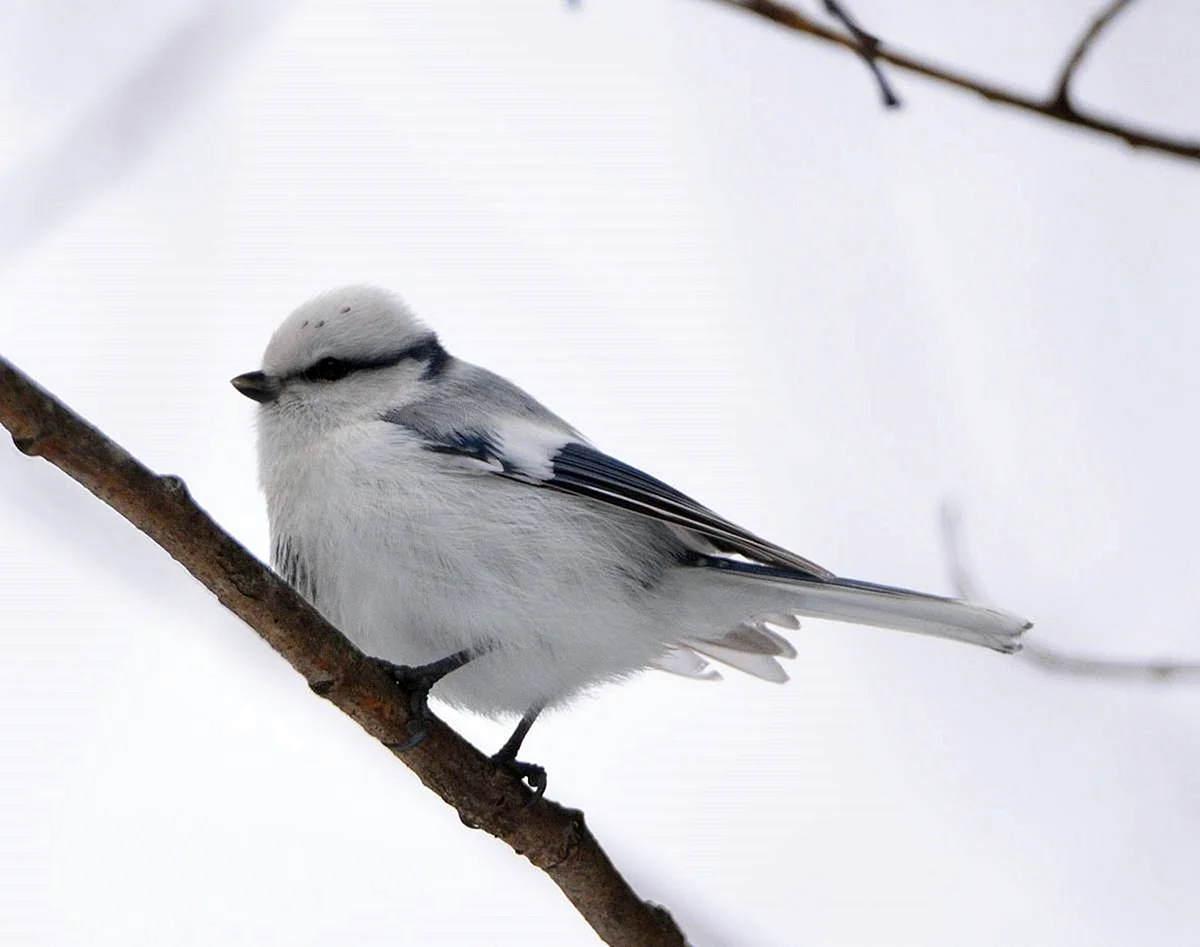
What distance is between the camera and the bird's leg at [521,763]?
2.49 metres

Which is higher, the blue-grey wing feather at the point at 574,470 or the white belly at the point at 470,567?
the blue-grey wing feather at the point at 574,470

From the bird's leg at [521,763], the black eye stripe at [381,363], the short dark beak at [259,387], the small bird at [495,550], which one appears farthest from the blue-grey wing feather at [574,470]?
the bird's leg at [521,763]

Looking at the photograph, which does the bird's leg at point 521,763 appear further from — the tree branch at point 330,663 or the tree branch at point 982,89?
the tree branch at point 982,89

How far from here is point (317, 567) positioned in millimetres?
2502

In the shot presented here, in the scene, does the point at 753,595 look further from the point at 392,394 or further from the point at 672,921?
the point at 392,394

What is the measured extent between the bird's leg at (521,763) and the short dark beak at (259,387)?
822 mm

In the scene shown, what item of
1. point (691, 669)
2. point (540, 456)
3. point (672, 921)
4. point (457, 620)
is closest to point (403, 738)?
point (457, 620)

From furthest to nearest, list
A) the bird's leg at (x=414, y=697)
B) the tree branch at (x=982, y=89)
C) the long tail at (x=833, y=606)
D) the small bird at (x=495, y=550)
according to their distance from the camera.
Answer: the small bird at (x=495, y=550) → the long tail at (x=833, y=606) → the bird's leg at (x=414, y=697) → the tree branch at (x=982, y=89)


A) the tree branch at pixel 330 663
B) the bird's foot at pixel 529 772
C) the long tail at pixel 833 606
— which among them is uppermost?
the long tail at pixel 833 606

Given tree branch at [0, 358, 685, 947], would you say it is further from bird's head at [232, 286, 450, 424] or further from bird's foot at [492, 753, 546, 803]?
bird's head at [232, 286, 450, 424]

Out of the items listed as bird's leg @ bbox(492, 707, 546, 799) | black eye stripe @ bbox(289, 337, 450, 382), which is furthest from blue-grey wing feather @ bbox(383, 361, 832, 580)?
bird's leg @ bbox(492, 707, 546, 799)

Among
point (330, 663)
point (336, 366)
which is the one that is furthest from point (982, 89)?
point (336, 366)

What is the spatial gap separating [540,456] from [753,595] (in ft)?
1.57

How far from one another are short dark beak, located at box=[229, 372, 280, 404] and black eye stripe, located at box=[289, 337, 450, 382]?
47mm
